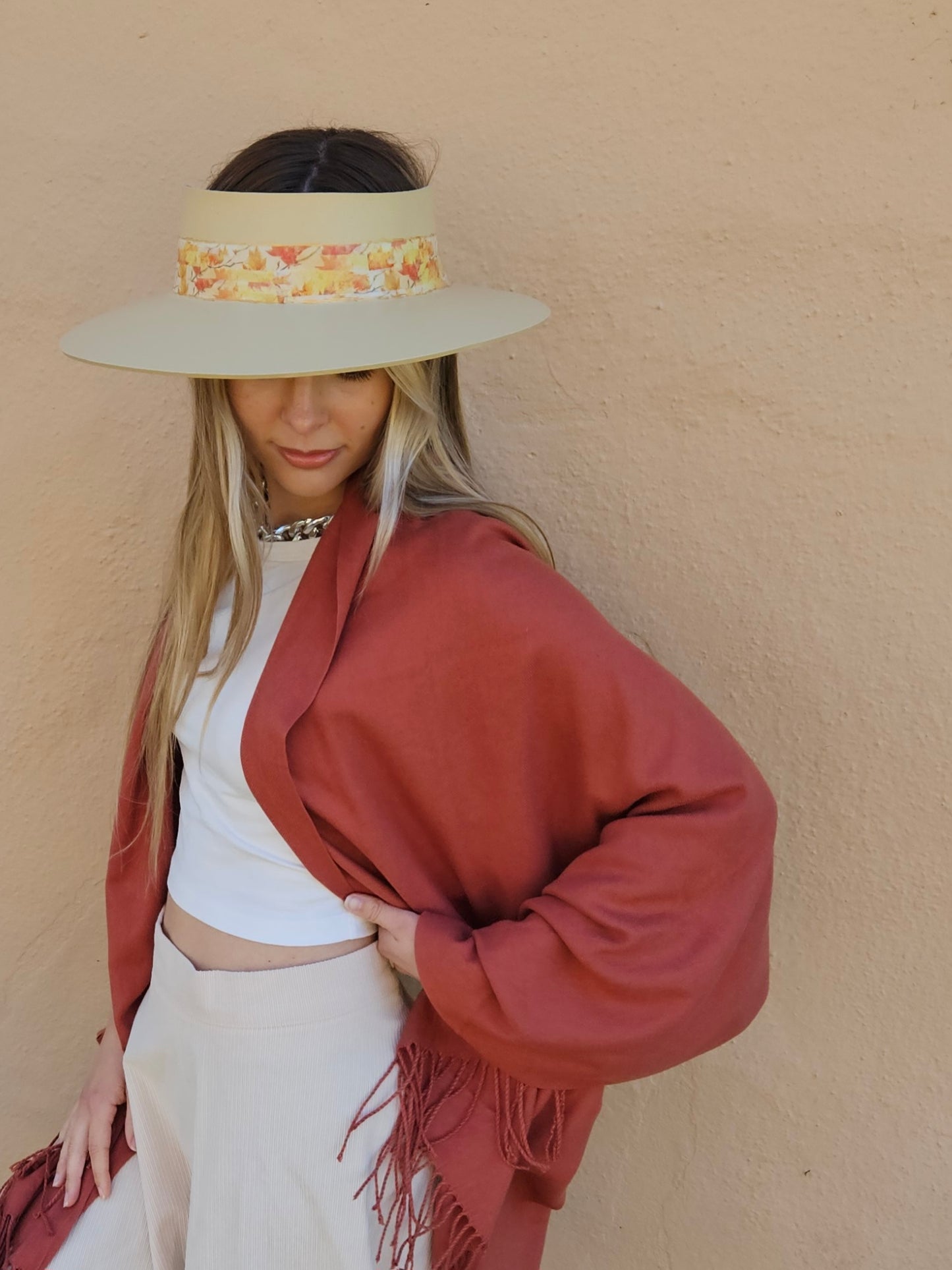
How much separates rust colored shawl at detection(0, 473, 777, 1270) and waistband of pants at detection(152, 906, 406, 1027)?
8cm

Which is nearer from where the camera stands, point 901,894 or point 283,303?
point 283,303

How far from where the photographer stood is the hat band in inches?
40.6

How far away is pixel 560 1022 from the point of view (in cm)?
109

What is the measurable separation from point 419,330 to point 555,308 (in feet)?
1.30

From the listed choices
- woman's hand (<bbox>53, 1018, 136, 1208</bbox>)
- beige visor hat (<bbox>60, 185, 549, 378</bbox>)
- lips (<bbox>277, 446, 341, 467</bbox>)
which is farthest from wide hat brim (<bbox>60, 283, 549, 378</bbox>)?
woman's hand (<bbox>53, 1018, 136, 1208</bbox>)

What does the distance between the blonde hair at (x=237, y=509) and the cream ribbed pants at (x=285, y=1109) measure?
27 centimetres

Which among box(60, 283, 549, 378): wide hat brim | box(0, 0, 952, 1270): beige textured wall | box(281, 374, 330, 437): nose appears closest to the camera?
box(60, 283, 549, 378): wide hat brim

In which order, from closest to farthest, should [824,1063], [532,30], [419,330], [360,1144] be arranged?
[419,330] < [360,1144] < [532,30] < [824,1063]

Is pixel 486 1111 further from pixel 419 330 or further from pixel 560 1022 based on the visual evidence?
pixel 419 330

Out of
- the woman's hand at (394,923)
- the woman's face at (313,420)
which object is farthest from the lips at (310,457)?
the woman's hand at (394,923)

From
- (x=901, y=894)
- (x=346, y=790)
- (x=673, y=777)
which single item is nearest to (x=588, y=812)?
(x=673, y=777)

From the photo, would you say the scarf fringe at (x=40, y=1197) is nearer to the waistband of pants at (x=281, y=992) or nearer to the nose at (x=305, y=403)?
the waistband of pants at (x=281, y=992)

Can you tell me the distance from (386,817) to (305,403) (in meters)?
0.44

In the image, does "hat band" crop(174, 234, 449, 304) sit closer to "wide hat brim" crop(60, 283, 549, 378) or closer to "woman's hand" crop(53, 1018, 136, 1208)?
"wide hat brim" crop(60, 283, 549, 378)
